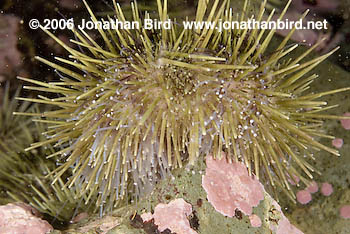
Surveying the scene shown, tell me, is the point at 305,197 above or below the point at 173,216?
below

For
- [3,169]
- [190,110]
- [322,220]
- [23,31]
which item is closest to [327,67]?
[322,220]

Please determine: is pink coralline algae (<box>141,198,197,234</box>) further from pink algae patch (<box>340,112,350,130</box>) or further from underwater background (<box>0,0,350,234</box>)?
pink algae patch (<box>340,112,350,130</box>)

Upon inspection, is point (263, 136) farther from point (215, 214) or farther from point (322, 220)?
point (322, 220)

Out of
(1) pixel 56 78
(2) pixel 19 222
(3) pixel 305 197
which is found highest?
(1) pixel 56 78

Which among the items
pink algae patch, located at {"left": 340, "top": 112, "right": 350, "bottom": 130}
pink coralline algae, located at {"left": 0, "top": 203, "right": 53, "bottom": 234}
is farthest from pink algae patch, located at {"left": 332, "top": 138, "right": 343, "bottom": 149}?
pink coralline algae, located at {"left": 0, "top": 203, "right": 53, "bottom": 234}

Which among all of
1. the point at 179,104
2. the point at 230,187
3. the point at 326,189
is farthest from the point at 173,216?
the point at 326,189

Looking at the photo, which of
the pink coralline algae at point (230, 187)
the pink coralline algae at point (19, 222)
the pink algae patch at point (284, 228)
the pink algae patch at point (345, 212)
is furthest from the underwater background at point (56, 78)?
the pink coralline algae at point (230, 187)

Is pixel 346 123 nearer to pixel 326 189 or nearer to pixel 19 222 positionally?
pixel 326 189
